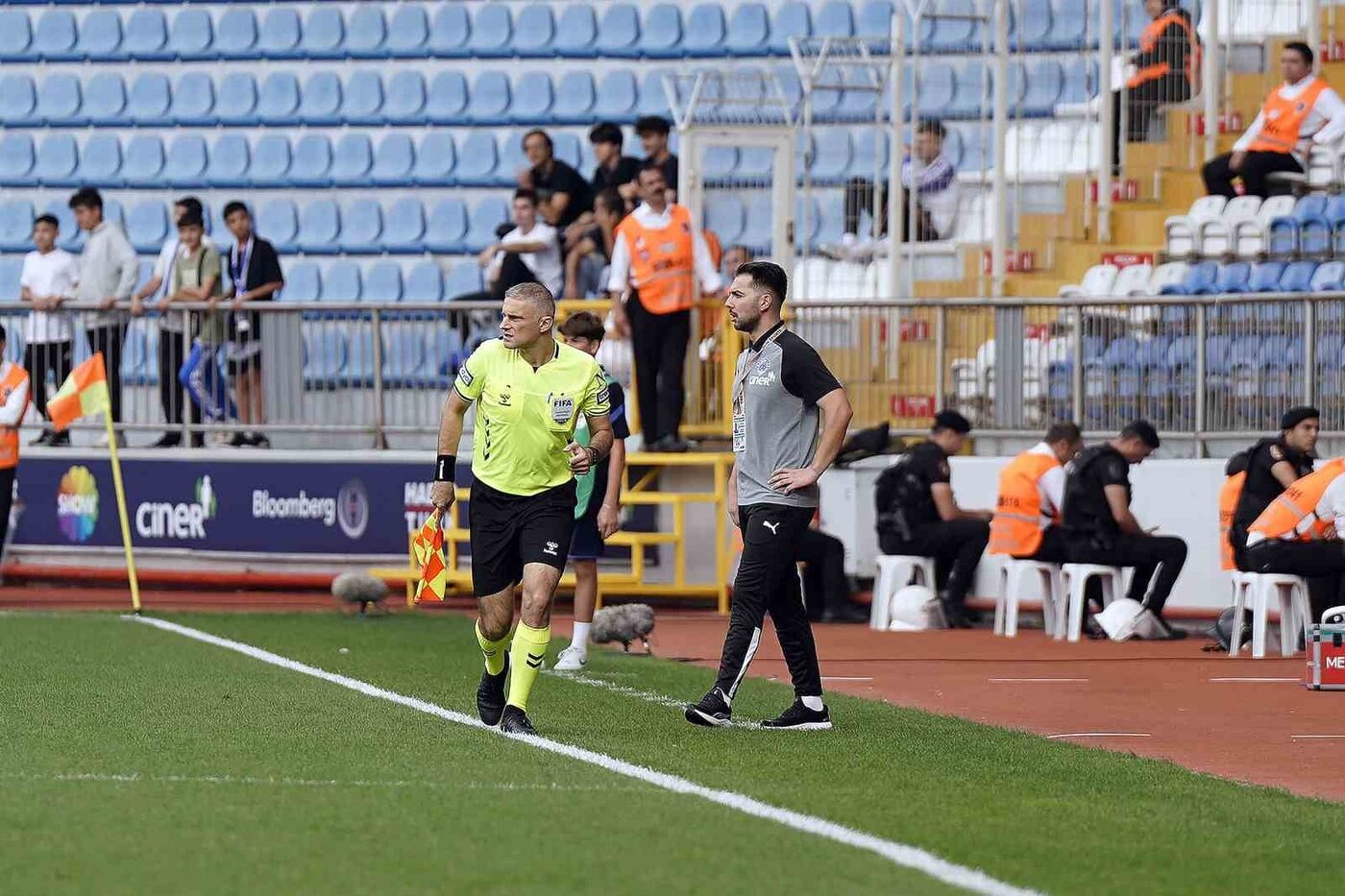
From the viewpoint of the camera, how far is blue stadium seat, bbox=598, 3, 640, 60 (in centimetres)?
2439

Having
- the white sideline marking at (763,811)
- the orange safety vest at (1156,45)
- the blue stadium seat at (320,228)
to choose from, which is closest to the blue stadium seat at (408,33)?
the blue stadium seat at (320,228)

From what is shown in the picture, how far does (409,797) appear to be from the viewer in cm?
709

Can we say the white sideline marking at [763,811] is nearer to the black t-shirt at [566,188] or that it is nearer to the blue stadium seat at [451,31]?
the black t-shirt at [566,188]

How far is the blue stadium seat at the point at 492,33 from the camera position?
81.7 feet

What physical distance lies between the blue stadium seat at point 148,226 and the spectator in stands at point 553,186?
702 centimetres

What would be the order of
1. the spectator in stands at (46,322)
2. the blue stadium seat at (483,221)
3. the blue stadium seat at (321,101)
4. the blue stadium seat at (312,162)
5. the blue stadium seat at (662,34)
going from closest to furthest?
1. the spectator in stands at (46,322)
2. the blue stadium seat at (483,221)
3. the blue stadium seat at (662,34)
4. the blue stadium seat at (312,162)
5. the blue stadium seat at (321,101)

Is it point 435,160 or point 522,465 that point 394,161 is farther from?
point 522,465

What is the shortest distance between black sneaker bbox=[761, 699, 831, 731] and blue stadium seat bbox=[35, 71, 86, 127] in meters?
18.3

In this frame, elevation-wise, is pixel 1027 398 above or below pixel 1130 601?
above

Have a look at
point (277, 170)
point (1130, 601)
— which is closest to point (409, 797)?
point (1130, 601)

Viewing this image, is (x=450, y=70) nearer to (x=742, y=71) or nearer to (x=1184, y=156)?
(x=742, y=71)

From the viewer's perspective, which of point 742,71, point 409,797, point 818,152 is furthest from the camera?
point 818,152

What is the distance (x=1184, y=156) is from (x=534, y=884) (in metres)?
16.3

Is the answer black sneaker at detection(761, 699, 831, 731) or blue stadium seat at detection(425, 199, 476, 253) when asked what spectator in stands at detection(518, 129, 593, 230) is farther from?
black sneaker at detection(761, 699, 831, 731)
